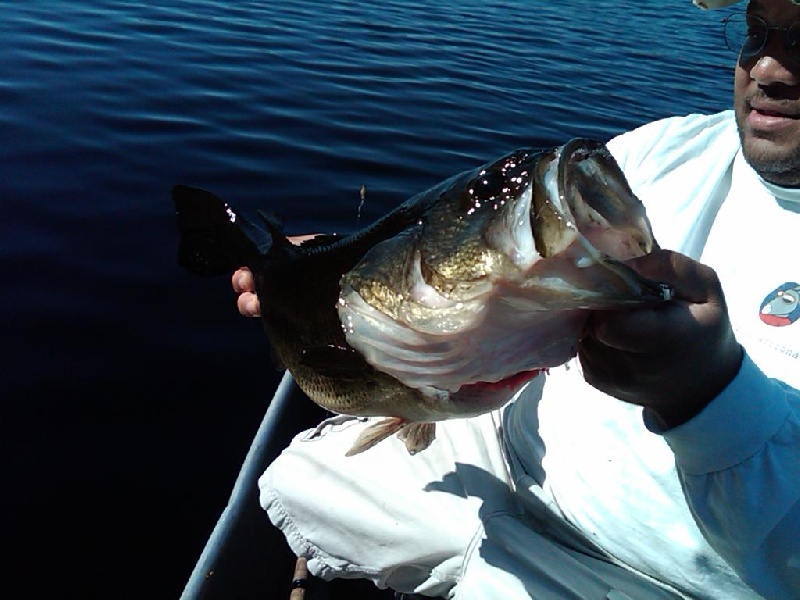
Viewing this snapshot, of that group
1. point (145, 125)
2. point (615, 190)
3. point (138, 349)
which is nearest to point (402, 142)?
point (145, 125)

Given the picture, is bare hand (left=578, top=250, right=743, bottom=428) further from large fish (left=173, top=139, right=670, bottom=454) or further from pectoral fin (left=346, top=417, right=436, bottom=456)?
pectoral fin (left=346, top=417, right=436, bottom=456)

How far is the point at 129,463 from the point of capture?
11.3 ft

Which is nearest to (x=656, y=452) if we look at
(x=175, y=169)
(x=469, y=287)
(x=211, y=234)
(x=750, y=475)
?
(x=750, y=475)

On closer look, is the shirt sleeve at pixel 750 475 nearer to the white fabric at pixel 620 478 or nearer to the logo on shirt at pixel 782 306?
the white fabric at pixel 620 478

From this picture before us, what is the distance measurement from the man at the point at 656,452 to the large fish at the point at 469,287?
118 mm

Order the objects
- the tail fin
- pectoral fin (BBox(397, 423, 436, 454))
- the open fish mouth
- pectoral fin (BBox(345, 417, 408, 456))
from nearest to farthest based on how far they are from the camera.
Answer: the open fish mouth < pectoral fin (BBox(345, 417, 408, 456)) < pectoral fin (BBox(397, 423, 436, 454)) < the tail fin

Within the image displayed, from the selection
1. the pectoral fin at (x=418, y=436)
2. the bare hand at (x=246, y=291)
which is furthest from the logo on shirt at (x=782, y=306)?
the bare hand at (x=246, y=291)

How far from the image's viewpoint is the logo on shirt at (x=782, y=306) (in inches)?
76.4

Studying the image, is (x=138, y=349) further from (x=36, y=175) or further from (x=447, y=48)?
(x=447, y=48)

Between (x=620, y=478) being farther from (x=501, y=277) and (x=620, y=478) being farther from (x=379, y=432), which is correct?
(x=501, y=277)

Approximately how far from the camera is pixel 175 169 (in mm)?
6078

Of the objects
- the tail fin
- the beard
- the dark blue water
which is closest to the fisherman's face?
the beard

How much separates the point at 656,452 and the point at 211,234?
5.50 feet

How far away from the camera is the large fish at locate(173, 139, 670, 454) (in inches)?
48.1
